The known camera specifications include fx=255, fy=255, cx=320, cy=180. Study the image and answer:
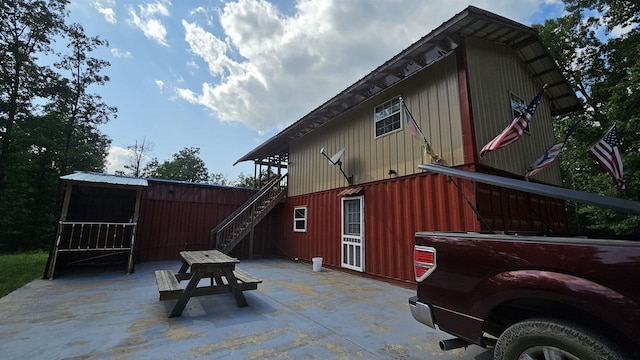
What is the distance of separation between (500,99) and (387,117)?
272 cm

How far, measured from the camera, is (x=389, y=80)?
7.09 m

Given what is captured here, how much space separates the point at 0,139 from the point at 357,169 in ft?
61.0

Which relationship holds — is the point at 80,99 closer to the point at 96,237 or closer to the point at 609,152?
the point at 96,237

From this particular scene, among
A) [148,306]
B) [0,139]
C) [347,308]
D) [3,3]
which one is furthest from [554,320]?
[3,3]

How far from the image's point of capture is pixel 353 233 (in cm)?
775

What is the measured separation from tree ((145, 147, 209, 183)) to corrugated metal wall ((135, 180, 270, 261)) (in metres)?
25.4

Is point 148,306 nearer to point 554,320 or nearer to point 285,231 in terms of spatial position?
point 554,320

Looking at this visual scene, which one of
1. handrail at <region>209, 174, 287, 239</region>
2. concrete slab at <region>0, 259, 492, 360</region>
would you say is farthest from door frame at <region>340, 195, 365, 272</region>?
handrail at <region>209, 174, 287, 239</region>

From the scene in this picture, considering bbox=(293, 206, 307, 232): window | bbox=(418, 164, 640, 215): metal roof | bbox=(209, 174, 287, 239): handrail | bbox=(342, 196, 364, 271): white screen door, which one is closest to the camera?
bbox=(418, 164, 640, 215): metal roof

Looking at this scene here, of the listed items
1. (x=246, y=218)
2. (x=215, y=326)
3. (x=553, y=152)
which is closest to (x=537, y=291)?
(x=215, y=326)

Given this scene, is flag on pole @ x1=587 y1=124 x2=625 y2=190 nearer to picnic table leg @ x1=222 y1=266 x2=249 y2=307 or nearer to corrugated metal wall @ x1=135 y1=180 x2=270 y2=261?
picnic table leg @ x1=222 y1=266 x2=249 y2=307

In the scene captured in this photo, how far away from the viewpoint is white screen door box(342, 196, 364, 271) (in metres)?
7.33

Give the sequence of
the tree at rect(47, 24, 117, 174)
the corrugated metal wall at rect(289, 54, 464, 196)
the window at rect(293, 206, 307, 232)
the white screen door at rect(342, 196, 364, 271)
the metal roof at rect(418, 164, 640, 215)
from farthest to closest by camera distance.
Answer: the tree at rect(47, 24, 117, 174), the window at rect(293, 206, 307, 232), the white screen door at rect(342, 196, 364, 271), the corrugated metal wall at rect(289, 54, 464, 196), the metal roof at rect(418, 164, 640, 215)

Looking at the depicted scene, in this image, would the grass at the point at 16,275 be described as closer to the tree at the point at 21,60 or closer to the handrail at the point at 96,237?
the handrail at the point at 96,237
